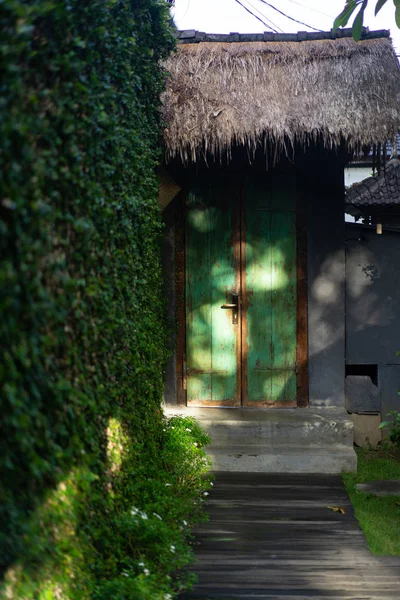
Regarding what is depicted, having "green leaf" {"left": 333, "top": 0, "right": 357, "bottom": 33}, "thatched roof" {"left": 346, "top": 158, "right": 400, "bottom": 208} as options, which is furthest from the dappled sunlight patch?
"thatched roof" {"left": 346, "top": 158, "right": 400, "bottom": 208}

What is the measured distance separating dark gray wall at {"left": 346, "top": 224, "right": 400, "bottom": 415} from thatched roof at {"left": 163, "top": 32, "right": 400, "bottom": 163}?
50.4 inches

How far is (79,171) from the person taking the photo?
96.1 inches

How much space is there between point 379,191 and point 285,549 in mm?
9666

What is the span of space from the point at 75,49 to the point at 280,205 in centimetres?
428

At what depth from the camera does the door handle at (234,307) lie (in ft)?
21.7

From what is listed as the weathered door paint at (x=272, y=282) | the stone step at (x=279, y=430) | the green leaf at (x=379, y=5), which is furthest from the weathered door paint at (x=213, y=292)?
the green leaf at (x=379, y=5)

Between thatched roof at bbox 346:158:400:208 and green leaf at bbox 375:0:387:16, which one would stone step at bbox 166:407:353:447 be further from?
thatched roof at bbox 346:158:400:208

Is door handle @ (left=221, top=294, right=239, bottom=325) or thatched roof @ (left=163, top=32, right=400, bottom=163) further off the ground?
thatched roof @ (left=163, top=32, right=400, bottom=163)

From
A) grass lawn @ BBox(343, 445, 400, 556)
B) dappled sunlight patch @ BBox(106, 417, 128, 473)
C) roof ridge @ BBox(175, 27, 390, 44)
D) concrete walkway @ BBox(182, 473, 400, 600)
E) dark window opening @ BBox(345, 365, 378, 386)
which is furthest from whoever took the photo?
Result: dark window opening @ BBox(345, 365, 378, 386)

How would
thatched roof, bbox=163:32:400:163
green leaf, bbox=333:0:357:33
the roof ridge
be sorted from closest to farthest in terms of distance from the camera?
green leaf, bbox=333:0:357:33 → thatched roof, bbox=163:32:400:163 → the roof ridge

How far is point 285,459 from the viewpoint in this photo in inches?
240

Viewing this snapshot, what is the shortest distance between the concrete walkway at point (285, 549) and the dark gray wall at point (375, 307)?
1655mm

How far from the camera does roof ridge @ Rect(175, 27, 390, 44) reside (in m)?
6.48

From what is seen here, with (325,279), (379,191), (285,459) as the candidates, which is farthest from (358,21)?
(379,191)
